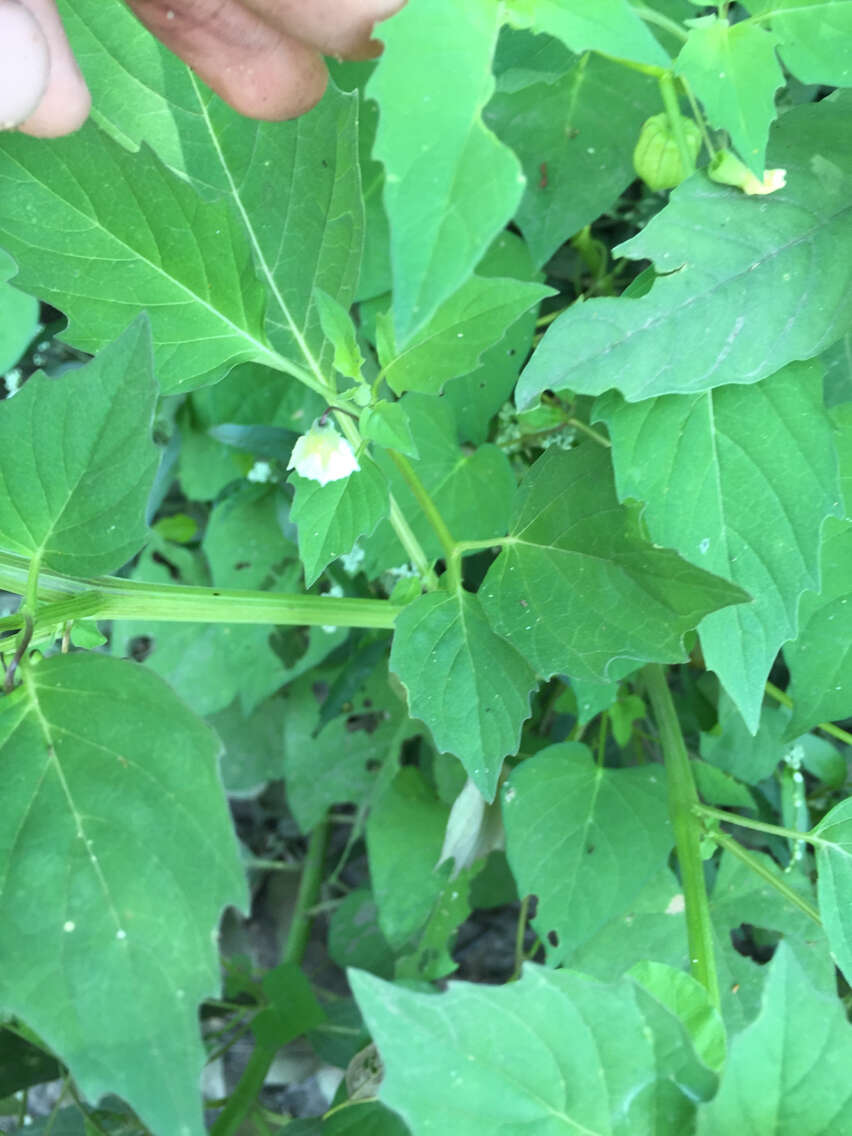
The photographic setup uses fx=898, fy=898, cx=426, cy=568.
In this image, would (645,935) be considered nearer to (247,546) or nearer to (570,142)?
(247,546)

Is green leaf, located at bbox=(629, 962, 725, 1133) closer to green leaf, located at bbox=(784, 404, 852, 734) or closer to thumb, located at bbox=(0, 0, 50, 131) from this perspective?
green leaf, located at bbox=(784, 404, 852, 734)

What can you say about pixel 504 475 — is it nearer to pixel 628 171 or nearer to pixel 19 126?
pixel 628 171

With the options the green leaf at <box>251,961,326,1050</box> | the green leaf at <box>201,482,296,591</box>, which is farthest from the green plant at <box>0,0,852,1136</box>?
the green leaf at <box>201,482,296,591</box>

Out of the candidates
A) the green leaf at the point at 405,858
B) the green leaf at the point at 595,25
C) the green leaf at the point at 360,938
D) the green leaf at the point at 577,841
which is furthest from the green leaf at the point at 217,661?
the green leaf at the point at 595,25

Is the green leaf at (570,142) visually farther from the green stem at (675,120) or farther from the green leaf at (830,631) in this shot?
the green leaf at (830,631)

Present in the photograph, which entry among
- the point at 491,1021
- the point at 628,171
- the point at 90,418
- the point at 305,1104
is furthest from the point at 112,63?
the point at 305,1104

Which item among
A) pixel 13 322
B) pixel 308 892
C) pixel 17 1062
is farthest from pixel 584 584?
pixel 17 1062
